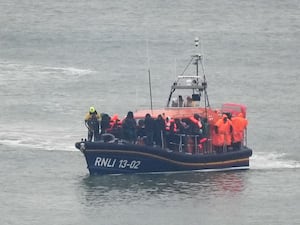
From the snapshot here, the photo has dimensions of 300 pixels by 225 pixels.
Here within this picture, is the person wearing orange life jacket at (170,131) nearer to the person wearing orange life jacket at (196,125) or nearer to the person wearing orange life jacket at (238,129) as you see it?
the person wearing orange life jacket at (196,125)

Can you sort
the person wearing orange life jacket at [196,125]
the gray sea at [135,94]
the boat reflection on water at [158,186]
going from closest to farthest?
the gray sea at [135,94], the boat reflection on water at [158,186], the person wearing orange life jacket at [196,125]

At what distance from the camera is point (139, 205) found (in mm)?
56156

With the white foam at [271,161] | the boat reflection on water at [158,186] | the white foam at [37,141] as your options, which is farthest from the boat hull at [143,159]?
the white foam at [37,141]

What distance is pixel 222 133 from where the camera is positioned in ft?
198

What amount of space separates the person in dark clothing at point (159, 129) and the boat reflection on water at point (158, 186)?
1.04m

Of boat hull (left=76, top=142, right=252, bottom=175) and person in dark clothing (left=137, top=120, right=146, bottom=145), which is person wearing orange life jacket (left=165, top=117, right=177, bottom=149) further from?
person in dark clothing (left=137, top=120, right=146, bottom=145)

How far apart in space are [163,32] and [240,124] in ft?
101

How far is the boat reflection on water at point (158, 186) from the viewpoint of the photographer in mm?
57156

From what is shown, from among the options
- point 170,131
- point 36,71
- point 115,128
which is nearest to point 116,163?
point 115,128

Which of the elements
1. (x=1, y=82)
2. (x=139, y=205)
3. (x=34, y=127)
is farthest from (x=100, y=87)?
(x=139, y=205)

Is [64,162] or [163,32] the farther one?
[163,32]

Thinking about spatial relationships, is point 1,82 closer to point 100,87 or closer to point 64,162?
point 100,87

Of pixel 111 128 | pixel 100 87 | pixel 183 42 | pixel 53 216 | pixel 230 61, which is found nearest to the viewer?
pixel 53 216

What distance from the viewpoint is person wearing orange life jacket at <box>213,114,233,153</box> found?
6050cm
